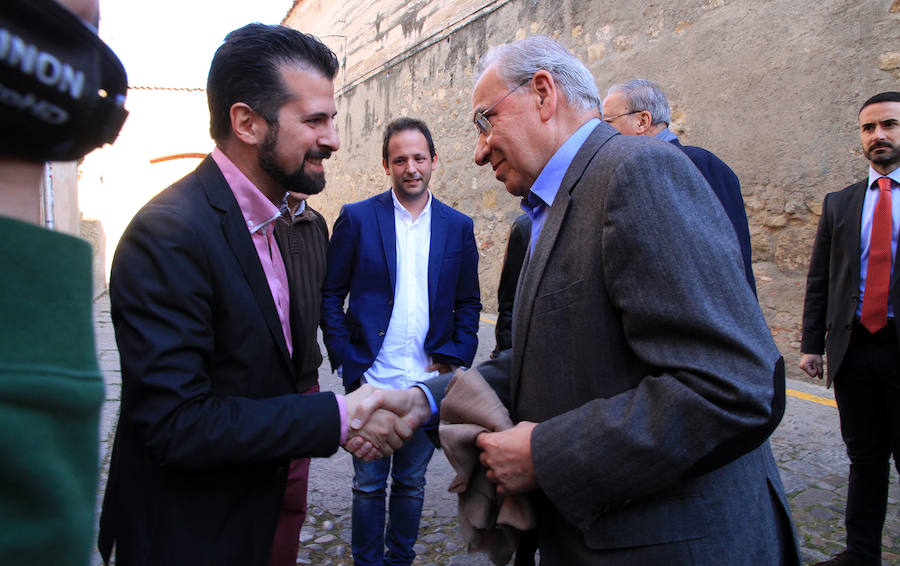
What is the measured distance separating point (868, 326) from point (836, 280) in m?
0.36

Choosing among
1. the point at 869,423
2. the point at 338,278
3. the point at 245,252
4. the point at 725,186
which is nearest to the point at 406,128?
the point at 338,278

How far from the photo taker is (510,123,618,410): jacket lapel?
4.75ft

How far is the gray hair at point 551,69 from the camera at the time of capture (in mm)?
1652

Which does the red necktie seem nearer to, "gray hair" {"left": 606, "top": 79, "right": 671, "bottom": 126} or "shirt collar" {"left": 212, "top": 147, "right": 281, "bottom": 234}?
"gray hair" {"left": 606, "top": 79, "right": 671, "bottom": 126}

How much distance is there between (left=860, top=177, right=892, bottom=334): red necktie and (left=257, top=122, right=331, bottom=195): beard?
275 centimetres

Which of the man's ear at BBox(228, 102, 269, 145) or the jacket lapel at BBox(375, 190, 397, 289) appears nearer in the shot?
the man's ear at BBox(228, 102, 269, 145)

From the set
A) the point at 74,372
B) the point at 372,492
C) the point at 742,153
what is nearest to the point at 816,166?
the point at 742,153

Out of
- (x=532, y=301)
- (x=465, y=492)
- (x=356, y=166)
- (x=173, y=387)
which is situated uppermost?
(x=356, y=166)

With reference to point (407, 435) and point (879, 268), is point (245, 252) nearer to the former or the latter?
point (407, 435)

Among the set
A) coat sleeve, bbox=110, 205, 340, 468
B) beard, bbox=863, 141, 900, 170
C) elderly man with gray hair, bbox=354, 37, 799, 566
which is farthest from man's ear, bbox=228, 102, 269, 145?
beard, bbox=863, 141, 900, 170

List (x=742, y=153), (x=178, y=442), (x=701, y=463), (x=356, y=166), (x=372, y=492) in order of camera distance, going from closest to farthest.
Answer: (x=701, y=463) < (x=178, y=442) < (x=372, y=492) < (x=742, y=153) < (x=356, y=166)

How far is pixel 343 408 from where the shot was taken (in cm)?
164

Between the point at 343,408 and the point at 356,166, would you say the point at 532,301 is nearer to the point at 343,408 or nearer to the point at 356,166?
the point at 343,408

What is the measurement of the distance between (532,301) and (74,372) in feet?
3.42
